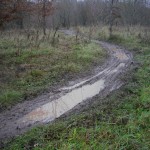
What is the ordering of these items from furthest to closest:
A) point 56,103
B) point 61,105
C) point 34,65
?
point 34,65
point 56,103
point 61,105

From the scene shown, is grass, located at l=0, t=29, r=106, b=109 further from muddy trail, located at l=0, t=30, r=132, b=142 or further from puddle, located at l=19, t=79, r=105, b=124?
puddle, located at l=19, t=79, r=105, b=124

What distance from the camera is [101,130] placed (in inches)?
251

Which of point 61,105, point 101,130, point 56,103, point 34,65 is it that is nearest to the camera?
point 101,130

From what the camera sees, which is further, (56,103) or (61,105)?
(56,103)

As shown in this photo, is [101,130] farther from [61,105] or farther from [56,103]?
[56,103]

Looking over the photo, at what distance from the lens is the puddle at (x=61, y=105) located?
7.80 m

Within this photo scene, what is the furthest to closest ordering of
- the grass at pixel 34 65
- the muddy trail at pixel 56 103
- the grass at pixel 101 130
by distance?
the grass at pixel 34 65
the muddy trail at pixel 56 103
the grass at pixel 101 130

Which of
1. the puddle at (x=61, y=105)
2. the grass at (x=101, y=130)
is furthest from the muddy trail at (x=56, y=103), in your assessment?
the grass at (x=101, y=130)

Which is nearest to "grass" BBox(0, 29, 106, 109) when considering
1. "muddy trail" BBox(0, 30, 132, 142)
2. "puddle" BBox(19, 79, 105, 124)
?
"muddy trail" BBox(0, 30, 132, 142)

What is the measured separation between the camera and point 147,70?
12.8 metres

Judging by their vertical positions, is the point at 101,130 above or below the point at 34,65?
below

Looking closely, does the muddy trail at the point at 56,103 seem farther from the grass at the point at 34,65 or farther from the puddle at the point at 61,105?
the grass at the point at 34,65

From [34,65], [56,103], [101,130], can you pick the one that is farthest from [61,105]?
[34,65]

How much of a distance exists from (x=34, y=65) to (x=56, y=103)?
4.78 meters
